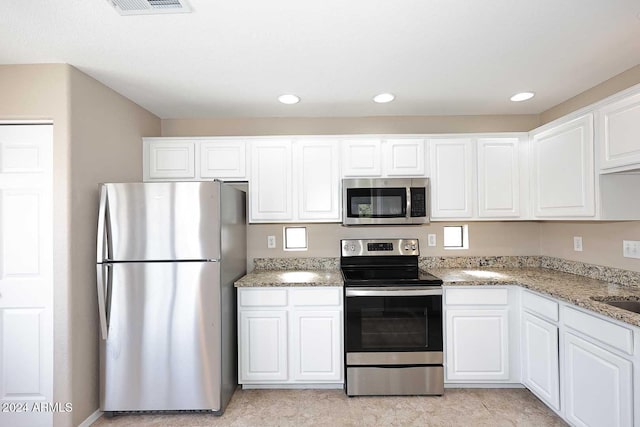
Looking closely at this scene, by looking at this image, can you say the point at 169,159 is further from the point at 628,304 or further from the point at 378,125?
the point at 628,304

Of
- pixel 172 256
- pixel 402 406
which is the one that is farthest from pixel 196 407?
A: pixel 402 406

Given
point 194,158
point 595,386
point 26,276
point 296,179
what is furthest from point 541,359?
point 26,276

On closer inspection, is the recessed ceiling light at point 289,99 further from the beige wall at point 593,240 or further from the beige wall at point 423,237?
the beige wall at point 593,240

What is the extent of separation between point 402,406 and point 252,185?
211cm

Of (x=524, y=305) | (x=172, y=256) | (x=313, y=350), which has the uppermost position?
(x=172, y=256)

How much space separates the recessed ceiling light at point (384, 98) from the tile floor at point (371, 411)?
7.72 feet

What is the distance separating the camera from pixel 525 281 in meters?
2.56

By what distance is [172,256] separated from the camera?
234 centimetres

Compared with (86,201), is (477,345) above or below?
below

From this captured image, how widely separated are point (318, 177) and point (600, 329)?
214 cm

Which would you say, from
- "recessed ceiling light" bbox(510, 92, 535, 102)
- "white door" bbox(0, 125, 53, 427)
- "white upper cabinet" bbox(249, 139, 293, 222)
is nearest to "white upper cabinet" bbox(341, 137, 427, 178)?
"white upper cabinet" bbox(249, 139, 293, 222)

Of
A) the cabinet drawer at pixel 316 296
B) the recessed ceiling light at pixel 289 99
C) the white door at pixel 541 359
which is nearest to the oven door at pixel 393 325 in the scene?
the cabinet drawer at pixel 316 296

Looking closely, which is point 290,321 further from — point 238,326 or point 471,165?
point 471,165

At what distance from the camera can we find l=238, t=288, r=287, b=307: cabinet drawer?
2.69 m
